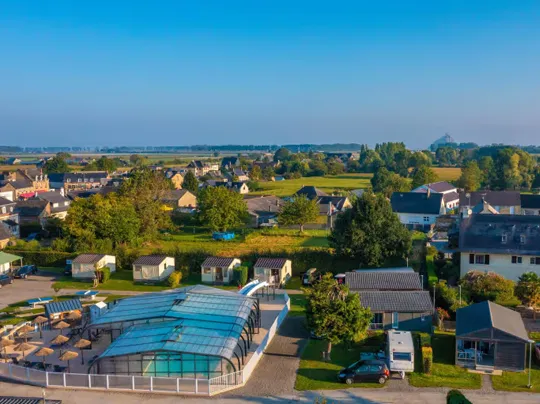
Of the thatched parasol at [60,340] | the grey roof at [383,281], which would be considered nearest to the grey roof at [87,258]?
the thatched parasol at [60,340]

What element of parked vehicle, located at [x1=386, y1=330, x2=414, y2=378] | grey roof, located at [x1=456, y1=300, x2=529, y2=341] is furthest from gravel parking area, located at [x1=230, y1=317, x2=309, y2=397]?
grey roof, located at [x1=456, y1=300, x2=529, y2=341]

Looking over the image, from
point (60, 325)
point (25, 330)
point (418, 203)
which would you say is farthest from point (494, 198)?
point (25, 330)

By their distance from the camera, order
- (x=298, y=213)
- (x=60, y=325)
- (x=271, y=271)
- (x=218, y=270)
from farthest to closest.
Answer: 1. (x=298, y=213)
2. (x=218, y=270)
3. (x=271, y=271)
4. (x=60, y=325)

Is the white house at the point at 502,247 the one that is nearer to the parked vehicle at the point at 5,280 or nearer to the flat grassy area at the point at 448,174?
the parked vehicle at the point at 5,280

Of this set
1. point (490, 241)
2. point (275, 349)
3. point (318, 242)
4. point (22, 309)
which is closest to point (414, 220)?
point (318, 242)

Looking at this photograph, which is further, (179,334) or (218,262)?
(218,262)

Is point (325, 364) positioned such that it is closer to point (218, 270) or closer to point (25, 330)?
point (25, 330)
